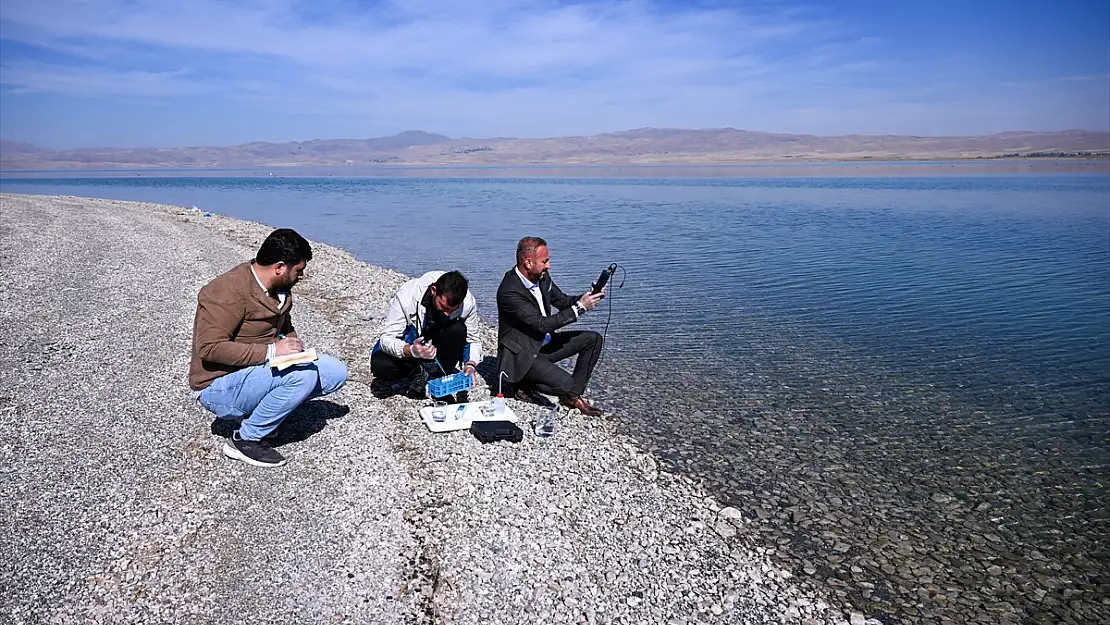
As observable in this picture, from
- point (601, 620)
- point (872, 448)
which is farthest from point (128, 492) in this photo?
point (872, 448)

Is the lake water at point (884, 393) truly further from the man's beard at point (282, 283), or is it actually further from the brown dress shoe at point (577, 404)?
the man's beard at point (282, 283)

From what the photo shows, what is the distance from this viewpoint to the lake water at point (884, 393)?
18.6 feet

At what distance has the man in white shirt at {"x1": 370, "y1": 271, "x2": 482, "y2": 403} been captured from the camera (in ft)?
21.9

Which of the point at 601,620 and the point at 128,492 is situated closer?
the point at 601,620

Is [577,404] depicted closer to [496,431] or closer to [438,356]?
[496,431]

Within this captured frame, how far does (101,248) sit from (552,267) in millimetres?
10727

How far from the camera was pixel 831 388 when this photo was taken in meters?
9.29

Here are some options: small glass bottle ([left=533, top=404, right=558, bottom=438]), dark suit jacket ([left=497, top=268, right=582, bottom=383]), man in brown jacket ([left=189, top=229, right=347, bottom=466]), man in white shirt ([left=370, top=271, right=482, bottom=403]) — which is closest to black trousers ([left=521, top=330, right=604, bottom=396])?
dark suit jacket ([left=497, top=268, right=582, bottom=383])

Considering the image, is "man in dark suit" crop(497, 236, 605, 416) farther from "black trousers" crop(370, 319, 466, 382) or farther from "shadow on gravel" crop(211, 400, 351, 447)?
"shadow on gravel" crop(211, 400, 351, 447)

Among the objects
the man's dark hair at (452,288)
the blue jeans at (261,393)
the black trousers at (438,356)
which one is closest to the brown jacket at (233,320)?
the blue jeans at (261,393)

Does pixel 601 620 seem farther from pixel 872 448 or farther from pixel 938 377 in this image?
pixel 938 377

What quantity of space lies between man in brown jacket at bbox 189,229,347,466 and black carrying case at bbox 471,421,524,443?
1369 millimetres

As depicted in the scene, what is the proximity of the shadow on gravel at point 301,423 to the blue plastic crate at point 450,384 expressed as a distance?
2.86 ft

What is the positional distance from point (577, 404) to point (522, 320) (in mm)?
1220
